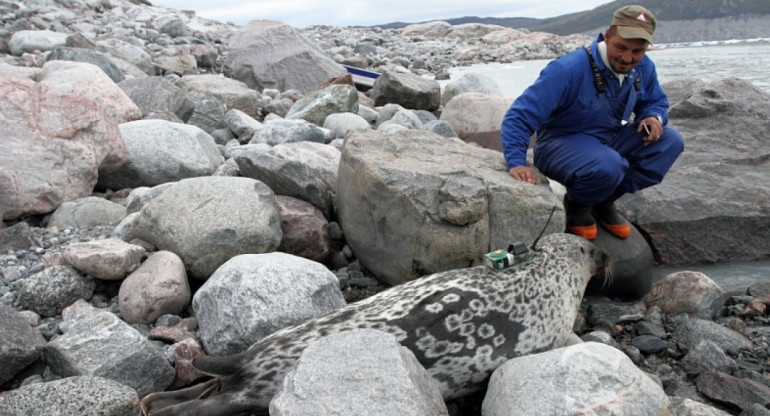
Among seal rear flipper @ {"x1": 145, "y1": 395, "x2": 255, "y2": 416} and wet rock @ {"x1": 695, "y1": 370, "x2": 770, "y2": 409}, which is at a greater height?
seal rear flipper @ {"x1": 145, "y1": 395, "x2": 255, "y2": 416}

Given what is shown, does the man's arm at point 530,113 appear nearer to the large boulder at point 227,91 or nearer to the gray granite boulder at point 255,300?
the gray granite boulder at point 255,300

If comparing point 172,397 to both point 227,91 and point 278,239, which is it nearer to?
point 278,239

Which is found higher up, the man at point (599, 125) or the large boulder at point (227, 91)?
the man at point (599, 125)

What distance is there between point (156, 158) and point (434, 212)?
126 inches

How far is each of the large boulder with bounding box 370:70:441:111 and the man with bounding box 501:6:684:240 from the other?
6601 mm

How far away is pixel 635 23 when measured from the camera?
4.38 m

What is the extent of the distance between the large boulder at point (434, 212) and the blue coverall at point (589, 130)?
12.2 inches

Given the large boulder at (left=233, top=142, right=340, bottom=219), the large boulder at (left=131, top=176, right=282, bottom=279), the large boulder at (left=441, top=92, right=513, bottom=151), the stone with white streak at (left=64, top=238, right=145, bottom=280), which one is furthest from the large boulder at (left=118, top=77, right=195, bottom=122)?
the stone with white streak at (left=64, top=238, right=145, bottom=280)

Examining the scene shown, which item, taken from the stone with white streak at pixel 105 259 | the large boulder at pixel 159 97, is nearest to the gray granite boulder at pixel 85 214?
the stone with white streak at pixel 105 259

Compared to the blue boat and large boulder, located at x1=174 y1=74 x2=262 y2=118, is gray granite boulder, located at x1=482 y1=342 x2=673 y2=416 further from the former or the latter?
Result: the blue boat

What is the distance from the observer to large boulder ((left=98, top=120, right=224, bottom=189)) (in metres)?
6.02

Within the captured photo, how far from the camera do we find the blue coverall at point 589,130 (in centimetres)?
458

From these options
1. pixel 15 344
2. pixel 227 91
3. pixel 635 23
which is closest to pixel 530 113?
pixel 635 23

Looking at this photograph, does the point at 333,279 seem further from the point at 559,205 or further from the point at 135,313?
the point at 559,205
